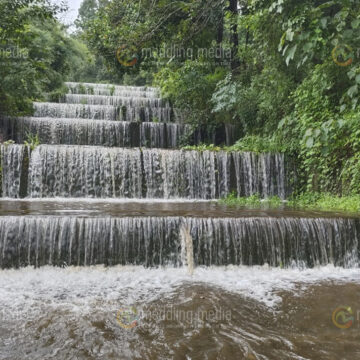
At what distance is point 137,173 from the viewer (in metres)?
9.69

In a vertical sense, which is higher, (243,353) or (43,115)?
(43,115)

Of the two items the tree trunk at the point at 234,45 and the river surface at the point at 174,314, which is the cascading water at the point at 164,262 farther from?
the tree trunk at the point at 234,45

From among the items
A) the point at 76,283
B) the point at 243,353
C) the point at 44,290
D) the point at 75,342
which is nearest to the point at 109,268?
the point at 76,283

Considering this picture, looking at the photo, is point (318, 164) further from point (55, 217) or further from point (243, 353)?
point (243, 353)

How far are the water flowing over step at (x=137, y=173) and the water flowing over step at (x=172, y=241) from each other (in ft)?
13.3

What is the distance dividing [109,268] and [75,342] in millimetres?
2391

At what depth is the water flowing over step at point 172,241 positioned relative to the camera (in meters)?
5.29

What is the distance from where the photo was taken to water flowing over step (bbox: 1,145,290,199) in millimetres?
9195

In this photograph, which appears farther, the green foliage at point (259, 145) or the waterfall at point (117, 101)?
the waterfall at point (117, 101)

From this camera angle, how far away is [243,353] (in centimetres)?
282

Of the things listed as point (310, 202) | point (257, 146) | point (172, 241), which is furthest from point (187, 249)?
point (257, 146)

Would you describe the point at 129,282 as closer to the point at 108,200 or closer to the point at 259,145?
the point at 108,200

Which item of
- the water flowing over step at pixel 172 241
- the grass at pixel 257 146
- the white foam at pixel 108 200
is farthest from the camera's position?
the grass at pixel 257 146

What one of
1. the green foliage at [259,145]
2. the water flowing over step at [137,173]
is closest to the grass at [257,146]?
the green foliage at [259,145]
